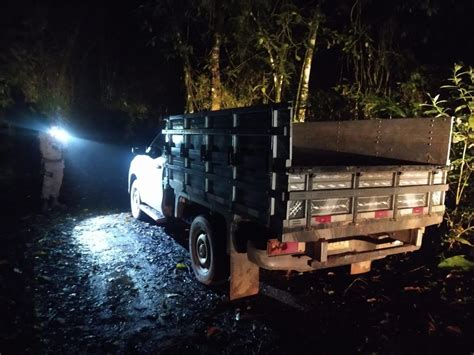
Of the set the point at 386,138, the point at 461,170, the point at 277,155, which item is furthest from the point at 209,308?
the point at 461,170

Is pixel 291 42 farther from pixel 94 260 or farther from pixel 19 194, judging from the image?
pixel 19 194

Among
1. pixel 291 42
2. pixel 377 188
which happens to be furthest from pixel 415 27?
pixel 377 188

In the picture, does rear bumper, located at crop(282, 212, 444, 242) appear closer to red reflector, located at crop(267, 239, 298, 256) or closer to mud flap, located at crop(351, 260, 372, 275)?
red reflector, located at crop(267, 239, 298, 256)

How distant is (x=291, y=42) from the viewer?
26.3 ft

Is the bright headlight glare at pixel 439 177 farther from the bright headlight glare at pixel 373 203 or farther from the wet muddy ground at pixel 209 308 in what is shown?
the wet muddy ground at pixel 209 308

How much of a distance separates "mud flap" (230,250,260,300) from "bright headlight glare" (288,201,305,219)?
1.00m

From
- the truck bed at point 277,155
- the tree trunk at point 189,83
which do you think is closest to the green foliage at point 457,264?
the truck bed at point 277,155

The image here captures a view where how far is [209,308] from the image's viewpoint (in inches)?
163

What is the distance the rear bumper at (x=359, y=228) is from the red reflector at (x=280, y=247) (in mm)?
231

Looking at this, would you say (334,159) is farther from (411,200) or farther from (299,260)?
(299,260)

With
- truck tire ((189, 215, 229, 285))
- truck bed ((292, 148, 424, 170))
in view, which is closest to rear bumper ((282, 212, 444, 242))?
truck bed ((292, 148, 424, 170))

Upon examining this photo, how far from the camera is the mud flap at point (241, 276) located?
414 centimetres

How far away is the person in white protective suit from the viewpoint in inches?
347

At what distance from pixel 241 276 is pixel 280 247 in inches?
31.1
